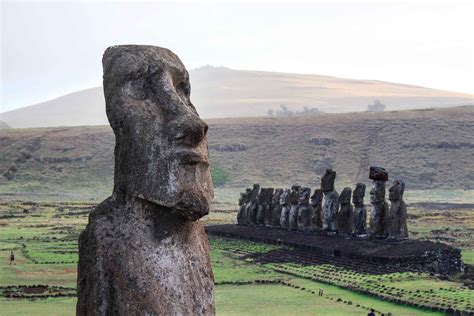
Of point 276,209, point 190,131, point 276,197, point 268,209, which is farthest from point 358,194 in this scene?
point 190,131

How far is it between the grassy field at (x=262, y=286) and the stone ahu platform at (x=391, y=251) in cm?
119

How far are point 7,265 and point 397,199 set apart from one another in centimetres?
1210

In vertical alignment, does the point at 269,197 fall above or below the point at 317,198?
below

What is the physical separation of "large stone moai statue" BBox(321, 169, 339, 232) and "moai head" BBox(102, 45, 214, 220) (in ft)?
90.9

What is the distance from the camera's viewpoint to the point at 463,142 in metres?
89.7

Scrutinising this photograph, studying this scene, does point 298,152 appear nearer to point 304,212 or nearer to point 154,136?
point 304,212

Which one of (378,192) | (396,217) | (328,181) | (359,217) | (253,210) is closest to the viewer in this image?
(396,217)

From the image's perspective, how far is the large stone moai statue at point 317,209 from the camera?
3447 centimetres

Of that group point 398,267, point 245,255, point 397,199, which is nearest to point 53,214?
point 245,255

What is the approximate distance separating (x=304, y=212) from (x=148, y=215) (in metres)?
30.5

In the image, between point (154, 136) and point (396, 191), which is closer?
point (154, 136)

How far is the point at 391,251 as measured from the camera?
84.6 feet

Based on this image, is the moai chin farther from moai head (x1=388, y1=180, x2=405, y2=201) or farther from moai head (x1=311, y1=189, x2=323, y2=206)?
moai head (x1=388, y1=180, x2=405, y2=201)

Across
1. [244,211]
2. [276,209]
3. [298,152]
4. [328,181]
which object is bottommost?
[244,211]
